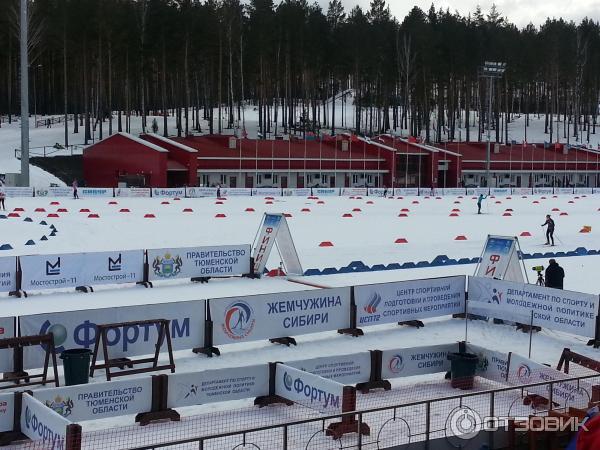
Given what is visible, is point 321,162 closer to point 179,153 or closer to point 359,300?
point 179,153

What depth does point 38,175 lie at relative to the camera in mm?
58625

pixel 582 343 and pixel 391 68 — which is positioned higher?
pixel 391 68

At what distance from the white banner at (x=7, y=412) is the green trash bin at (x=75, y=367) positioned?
215cm

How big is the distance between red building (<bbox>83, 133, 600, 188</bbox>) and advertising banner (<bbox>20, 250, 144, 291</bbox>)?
128 ft

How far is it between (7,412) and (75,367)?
229 centimetres

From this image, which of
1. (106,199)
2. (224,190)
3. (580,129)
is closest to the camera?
(106,199)

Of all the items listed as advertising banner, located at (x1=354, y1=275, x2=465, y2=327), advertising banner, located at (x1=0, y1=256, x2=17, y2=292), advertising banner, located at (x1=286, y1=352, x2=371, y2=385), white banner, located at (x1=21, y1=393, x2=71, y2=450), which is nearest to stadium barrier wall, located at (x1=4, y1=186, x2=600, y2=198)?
advertising banner, located at (x1=0, y1=256, x2=17, y2=292)

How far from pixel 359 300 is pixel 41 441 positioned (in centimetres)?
842

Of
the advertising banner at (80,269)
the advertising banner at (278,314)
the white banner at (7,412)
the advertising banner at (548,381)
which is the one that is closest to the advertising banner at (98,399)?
the white banner at (7,412)

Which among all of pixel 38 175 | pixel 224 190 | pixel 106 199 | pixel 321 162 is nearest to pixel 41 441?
pixel 106 199

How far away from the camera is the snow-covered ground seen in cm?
1448

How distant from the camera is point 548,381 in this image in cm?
1042

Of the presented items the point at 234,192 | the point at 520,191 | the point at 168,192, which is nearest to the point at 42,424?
the point at 168,192

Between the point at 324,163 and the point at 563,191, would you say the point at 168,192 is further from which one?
the point at 563,191
